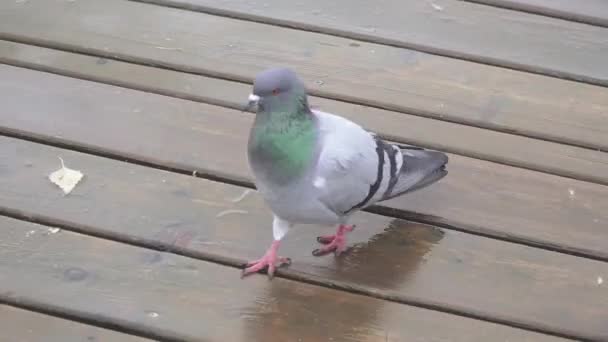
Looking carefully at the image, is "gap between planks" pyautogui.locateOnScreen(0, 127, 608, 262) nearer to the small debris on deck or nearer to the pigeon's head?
the small debris on deck

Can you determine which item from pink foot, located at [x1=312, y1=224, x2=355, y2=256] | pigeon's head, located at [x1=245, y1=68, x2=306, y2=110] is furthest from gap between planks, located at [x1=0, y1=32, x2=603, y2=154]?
pigeon's head, located at [x1=245, y1=68, x2=306, y2=110]

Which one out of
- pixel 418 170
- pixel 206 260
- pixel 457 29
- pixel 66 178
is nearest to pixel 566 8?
pixel 457 29

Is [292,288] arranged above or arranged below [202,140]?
below

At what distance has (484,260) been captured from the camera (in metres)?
1.78

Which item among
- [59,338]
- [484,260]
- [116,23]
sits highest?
[116,23]

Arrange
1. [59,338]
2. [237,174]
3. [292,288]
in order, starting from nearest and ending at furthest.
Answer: [59,338], [292,288], [237,174]

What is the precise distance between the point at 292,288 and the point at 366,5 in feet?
3.46

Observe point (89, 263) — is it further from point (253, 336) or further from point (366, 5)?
point (366, 5)

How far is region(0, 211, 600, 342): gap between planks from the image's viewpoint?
164 cm

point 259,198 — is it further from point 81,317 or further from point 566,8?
point 566,8

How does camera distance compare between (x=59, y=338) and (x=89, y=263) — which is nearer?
(x=59, y=338)

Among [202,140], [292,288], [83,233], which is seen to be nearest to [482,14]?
[202,140]

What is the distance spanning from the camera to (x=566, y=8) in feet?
8.23

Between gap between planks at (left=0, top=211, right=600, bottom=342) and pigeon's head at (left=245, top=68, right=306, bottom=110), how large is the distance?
358 mm
